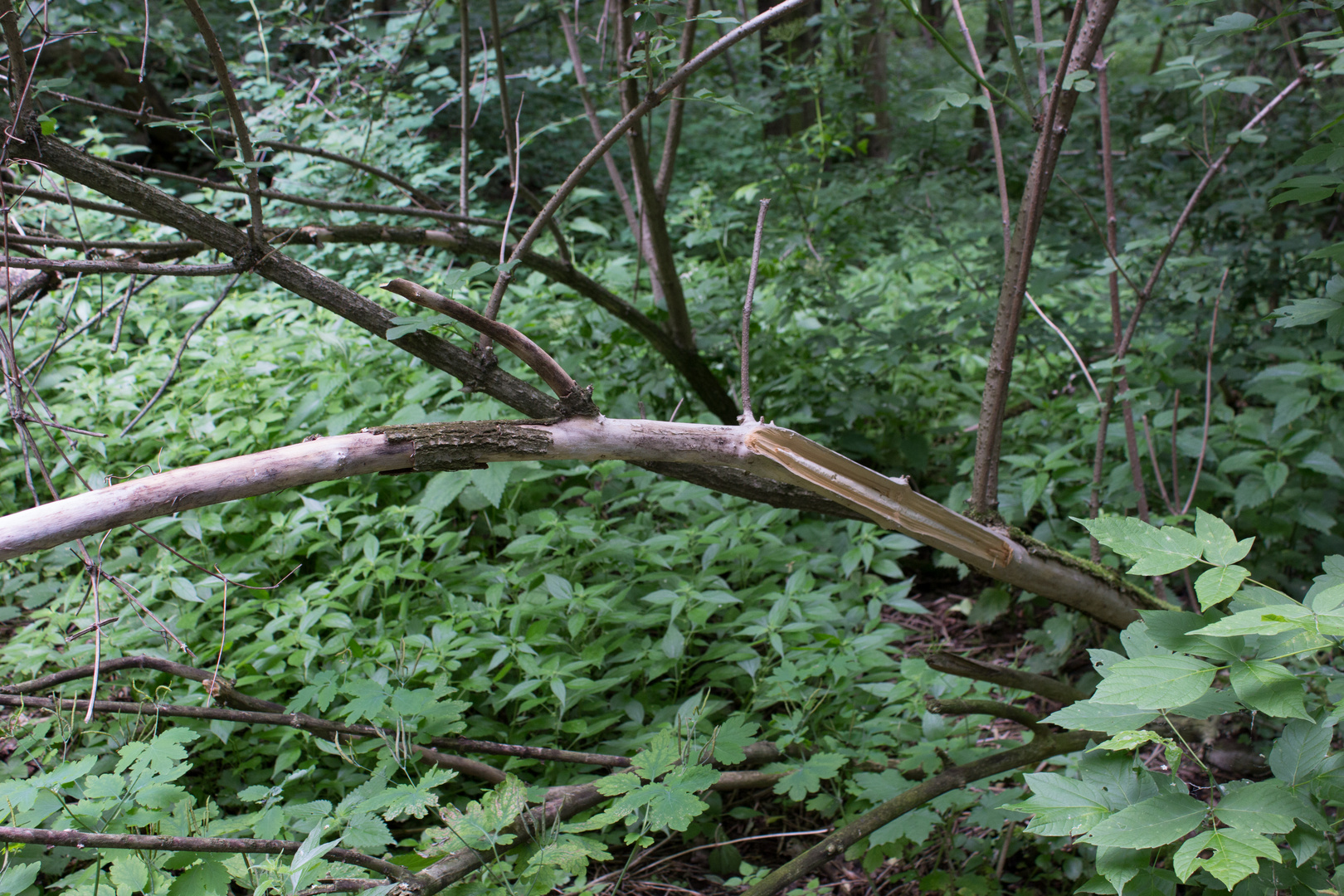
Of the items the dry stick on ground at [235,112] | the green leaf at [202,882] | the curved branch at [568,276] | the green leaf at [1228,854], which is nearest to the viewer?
the green leaf at [1228,854]

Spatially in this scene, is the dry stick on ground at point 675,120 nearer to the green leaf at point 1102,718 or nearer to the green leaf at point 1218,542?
the green leaf at point 1218,542

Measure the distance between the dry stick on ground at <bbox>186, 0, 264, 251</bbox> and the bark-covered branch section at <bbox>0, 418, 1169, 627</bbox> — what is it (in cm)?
69

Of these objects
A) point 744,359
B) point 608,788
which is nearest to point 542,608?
point 608,788

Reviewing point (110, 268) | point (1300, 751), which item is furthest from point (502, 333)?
point (1300, 751)

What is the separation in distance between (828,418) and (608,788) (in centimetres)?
216

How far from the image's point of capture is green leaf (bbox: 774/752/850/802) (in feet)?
5.95

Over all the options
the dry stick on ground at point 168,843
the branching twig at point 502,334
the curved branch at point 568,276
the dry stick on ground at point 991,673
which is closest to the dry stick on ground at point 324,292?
the branching twig at point 502,334

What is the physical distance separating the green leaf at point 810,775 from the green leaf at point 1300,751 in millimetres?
892

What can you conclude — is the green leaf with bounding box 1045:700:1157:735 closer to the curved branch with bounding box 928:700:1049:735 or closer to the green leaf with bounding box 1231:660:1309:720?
the green leaf with bounding box 1231:660:1309:720

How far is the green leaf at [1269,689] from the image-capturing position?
1.05 meters

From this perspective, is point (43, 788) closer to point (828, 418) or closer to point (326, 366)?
point (326, 366)

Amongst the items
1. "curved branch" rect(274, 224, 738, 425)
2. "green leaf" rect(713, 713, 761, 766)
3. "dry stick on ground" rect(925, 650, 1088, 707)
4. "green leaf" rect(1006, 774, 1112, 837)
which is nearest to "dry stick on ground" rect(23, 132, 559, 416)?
"curved branch" rect(274, 224, 738, 425)

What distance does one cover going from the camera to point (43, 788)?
155cm

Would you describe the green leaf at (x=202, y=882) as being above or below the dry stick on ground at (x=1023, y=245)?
below
